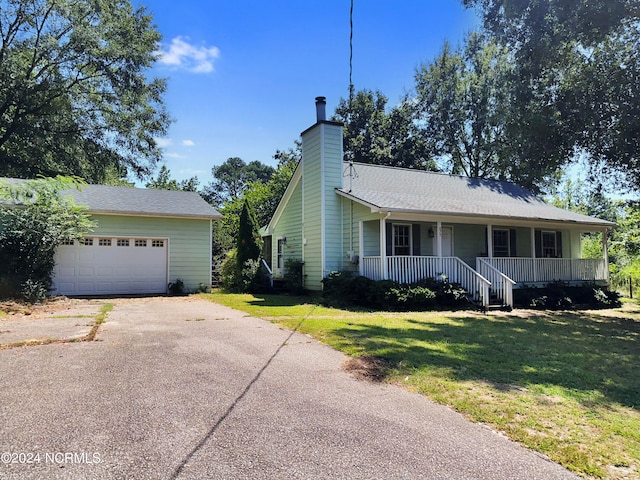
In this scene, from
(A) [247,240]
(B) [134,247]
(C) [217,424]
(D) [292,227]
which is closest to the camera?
(C) [217,424]

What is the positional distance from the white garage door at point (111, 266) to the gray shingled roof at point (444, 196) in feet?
26.8

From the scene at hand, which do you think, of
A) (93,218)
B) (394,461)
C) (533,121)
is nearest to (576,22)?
(533,121)

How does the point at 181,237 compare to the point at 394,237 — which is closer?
the point at 394,237

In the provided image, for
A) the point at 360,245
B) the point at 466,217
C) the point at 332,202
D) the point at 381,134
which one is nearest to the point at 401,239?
the point at 360,245

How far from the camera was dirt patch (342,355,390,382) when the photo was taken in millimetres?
5250

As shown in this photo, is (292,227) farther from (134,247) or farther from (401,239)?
(134,247)

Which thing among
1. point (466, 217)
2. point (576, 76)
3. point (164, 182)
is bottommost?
point (466, 217)

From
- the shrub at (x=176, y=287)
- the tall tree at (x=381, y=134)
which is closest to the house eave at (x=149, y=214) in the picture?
the shrub at (x=176, y=287)

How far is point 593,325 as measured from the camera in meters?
10.8

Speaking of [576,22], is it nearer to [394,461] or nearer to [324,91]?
[324,91]

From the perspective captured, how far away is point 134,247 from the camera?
16.6 metres

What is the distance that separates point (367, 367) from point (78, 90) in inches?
996

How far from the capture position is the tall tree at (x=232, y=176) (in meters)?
58.8

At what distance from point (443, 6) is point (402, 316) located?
8.90 metres
